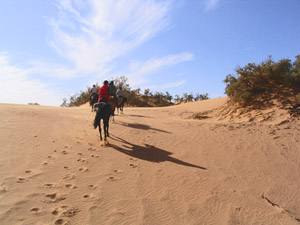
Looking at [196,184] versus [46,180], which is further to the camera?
[196,184]

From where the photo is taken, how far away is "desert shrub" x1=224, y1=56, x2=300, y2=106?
36.2 ft

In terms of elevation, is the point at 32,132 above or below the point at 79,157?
above

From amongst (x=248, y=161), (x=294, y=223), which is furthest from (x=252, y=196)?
(x=248, y=161)

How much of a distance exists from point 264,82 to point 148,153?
8.73m

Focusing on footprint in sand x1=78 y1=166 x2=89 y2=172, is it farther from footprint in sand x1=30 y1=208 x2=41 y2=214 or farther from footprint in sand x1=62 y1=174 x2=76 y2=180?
footprint in sand x1=30 y1=208 x2=41 y2=214

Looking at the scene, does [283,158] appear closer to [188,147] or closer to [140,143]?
[188,147]

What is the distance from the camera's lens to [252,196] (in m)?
4.41

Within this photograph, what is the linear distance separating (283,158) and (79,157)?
5.91m

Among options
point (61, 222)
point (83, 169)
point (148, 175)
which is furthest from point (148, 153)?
point (61, 222)

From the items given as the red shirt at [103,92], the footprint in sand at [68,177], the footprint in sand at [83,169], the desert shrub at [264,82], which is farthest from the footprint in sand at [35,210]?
the desert shrub at [264,82]

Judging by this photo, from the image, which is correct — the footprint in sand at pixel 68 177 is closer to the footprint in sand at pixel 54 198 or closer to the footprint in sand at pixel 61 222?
the footprint in sand at pixel 54 198

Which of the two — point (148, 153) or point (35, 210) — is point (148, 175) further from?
point (35, 210)

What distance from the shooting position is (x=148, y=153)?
6391 millimetres

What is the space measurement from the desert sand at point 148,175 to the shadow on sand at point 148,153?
29 mm
